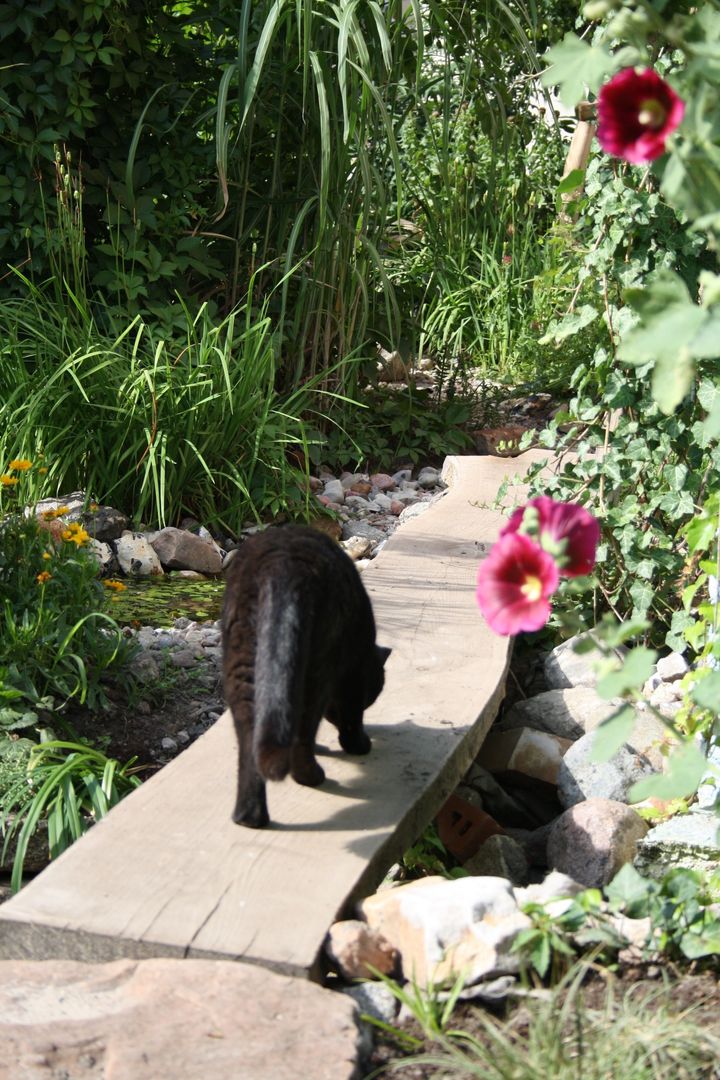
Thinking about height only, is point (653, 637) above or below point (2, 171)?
below

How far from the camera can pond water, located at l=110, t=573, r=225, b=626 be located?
15.1 ft

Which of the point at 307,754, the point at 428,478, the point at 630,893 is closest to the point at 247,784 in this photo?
the point at 307,754

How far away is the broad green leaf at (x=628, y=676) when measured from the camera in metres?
1.85

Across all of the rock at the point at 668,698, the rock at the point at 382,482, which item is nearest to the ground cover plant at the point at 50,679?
the rock at the point at 668,698

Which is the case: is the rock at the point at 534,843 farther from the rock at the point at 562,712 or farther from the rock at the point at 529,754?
the rock at the point at 562,712

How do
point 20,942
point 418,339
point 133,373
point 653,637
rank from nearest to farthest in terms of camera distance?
1. point 20,942
2. point 653,637
3. point 133,373
4. point 418,339

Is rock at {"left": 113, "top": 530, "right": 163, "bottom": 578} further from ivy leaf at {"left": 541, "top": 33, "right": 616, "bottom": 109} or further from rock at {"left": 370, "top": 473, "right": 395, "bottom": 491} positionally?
ivy leaf at {"left": 541, "top": 33, "right": 616, "bottom": 109}

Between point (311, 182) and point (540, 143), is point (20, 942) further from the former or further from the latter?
point (540, 143)

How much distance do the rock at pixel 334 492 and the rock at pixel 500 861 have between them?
10.2 ft

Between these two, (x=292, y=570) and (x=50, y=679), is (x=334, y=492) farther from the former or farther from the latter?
(x=292, y=570)

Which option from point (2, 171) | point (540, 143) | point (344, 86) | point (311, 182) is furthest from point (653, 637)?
point (540, 143)

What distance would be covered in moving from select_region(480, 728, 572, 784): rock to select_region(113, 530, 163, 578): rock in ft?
5.72

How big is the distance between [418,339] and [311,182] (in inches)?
73.6

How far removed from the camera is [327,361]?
658cm
